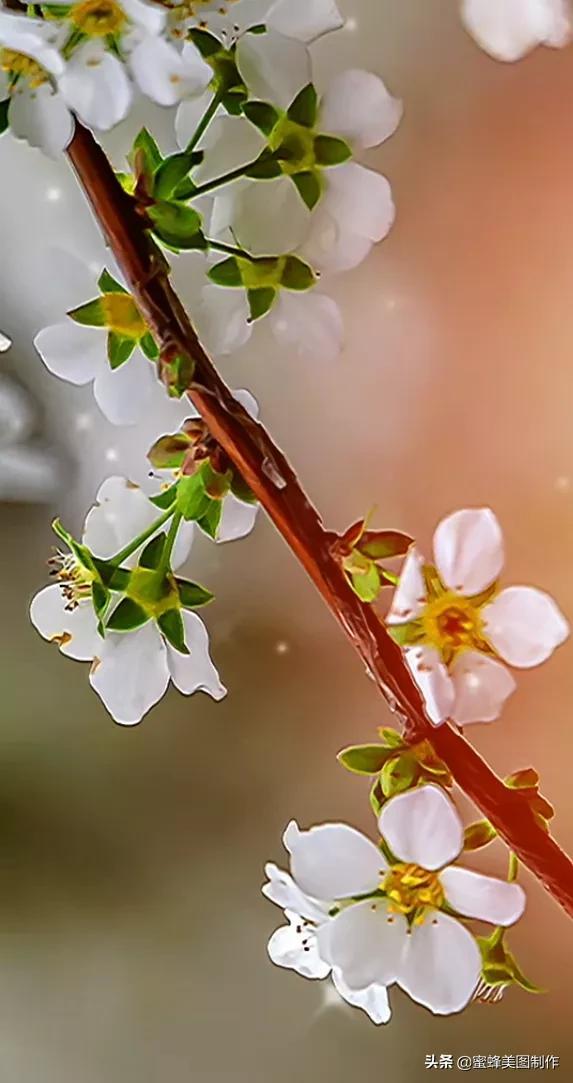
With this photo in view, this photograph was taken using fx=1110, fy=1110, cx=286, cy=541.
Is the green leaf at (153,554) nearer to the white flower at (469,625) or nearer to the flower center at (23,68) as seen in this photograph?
the white flower at (469,625)

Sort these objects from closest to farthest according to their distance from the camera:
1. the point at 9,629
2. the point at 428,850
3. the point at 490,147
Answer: the point at 428,850 < the point at 490,147 < the point at 9,629

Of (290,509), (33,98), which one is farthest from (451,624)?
(33,98)

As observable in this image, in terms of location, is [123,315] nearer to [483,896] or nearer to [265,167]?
[265,167]

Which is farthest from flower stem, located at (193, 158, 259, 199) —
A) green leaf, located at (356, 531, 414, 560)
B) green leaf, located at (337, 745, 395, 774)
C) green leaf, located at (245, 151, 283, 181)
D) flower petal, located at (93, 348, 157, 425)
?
green leaf, located at (337, 745, 395, 774)

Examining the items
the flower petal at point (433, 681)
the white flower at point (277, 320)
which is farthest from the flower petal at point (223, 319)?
the flower petal at point (433, 681)

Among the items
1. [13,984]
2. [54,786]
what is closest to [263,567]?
[54,786]

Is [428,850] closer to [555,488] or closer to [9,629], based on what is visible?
[555,488]

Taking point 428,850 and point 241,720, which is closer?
point 428,850

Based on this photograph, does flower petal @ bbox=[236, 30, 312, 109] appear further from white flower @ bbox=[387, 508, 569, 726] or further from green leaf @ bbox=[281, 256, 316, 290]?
white flower @ bbox=[387, 508, 569, 726]
